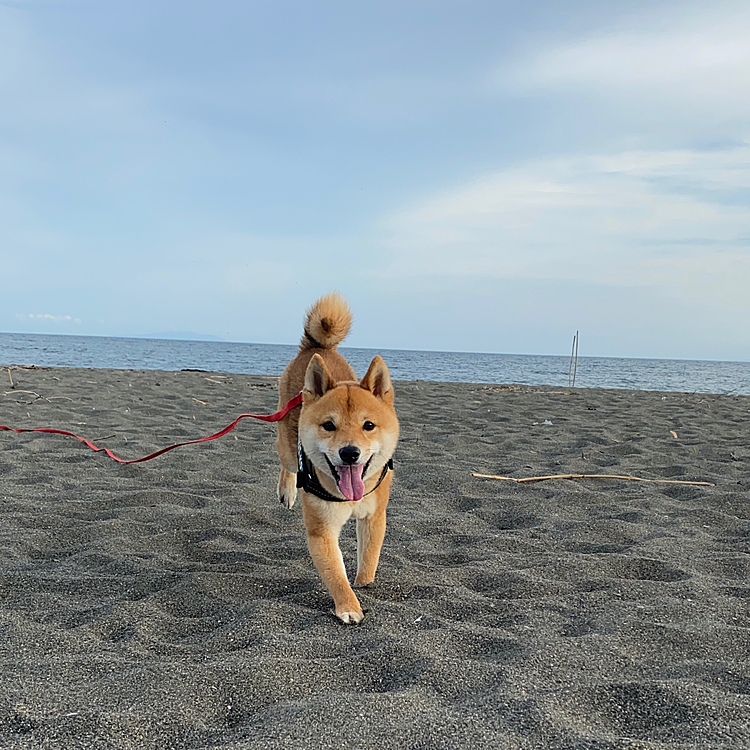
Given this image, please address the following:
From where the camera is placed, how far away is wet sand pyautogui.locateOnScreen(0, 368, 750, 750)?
1.90 meters

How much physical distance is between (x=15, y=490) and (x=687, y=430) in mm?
7495

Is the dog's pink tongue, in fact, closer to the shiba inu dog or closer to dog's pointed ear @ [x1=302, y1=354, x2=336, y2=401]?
the shiba inu dog

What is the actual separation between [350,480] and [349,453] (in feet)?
0.58

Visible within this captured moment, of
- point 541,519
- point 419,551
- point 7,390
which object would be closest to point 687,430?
point 541,519

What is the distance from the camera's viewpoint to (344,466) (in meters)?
2.95

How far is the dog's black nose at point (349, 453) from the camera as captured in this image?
2.89 meters

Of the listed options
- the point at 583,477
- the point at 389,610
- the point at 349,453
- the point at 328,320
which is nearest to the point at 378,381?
the point at 349,453

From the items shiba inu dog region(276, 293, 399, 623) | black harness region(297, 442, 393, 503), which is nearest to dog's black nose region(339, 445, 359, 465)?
shiba inu dog region(276, 293, 399, 623)

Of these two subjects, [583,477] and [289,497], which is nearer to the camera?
[289,497]

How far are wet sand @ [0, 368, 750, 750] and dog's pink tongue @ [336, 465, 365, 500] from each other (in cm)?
51

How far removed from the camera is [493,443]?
7152mm

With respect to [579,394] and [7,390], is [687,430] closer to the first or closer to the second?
[579,394]

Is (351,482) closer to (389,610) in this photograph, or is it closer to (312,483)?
(312,483)

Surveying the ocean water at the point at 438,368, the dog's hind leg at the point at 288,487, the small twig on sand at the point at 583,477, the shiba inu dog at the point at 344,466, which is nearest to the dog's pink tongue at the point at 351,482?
the shiba inu dog at the point at 344,466
